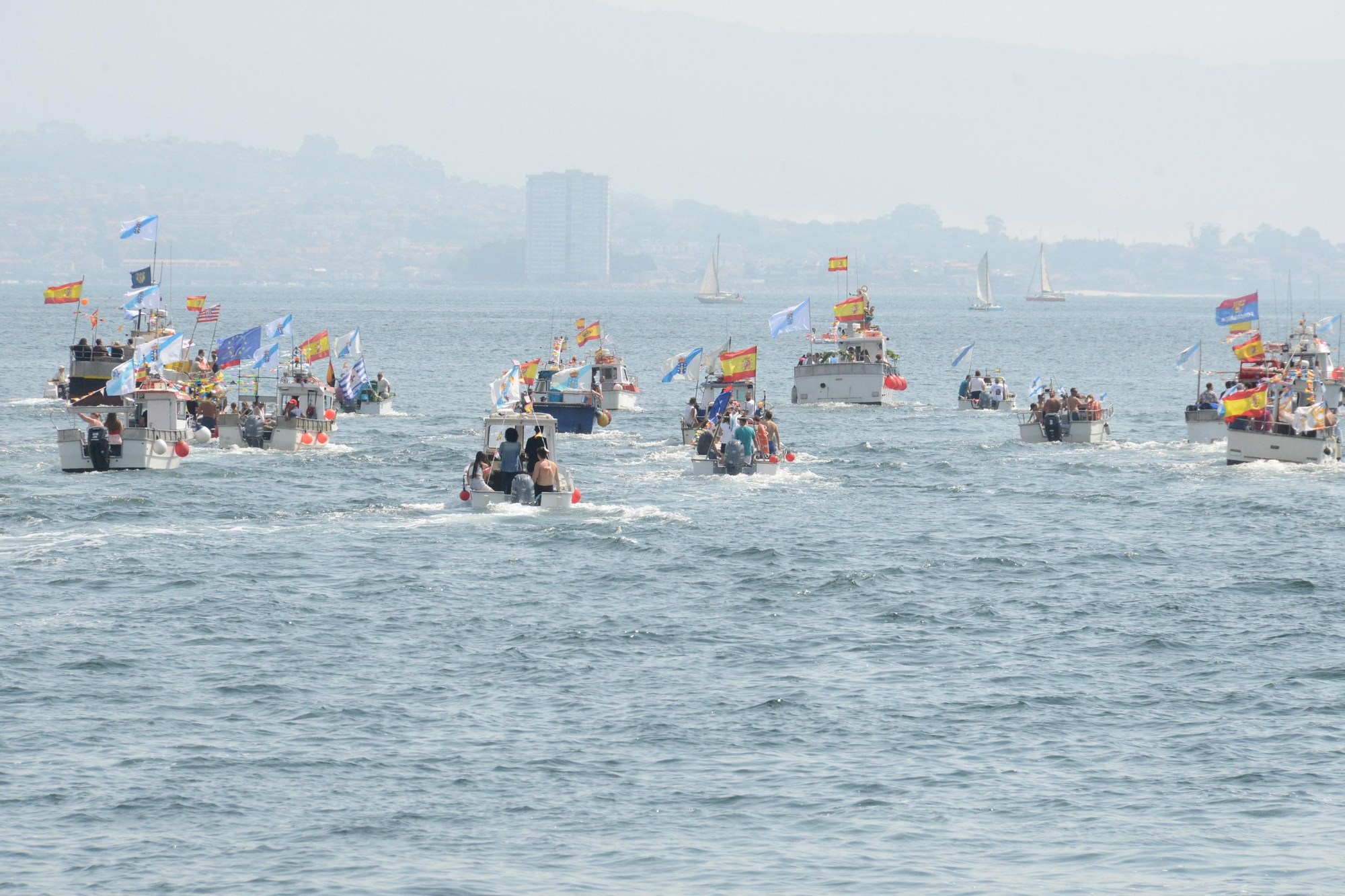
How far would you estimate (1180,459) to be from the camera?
5841 cm

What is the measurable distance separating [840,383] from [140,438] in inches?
1504

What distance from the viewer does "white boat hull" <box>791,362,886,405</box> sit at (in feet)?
266

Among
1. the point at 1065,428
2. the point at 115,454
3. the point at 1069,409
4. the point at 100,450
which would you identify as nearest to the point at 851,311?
the point at 1069,409

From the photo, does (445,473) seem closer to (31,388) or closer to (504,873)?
(504,873)

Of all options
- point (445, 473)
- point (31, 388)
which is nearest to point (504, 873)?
point (445, 473)

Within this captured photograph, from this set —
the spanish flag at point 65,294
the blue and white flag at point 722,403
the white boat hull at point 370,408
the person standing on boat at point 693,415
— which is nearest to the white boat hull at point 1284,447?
the blue and white flag at point 722,403

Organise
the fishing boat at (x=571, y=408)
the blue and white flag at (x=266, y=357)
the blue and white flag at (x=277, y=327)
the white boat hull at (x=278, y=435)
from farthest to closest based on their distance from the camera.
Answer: the fishing boat at (x=571, y=408) < the blue and white flag at (x=277, y=327) < the blue and white flag at (x=266, y=357) < the white boat hull at (x=278, y=435)

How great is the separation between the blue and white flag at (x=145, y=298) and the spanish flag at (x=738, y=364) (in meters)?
25.1

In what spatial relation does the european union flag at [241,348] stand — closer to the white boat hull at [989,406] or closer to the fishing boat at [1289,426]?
the fishing boat at [1289,426]

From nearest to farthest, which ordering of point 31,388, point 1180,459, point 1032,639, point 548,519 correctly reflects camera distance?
point 1032,639
point 548,519
point 1180,459
point 31,388

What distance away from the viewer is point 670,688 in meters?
26.2

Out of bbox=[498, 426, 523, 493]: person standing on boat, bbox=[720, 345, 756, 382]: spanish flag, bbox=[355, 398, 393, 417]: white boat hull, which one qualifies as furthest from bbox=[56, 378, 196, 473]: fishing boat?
bbox=[355, 398, 393, 417]: white boat hull

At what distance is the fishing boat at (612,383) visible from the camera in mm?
78750

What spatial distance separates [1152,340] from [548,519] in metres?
156
